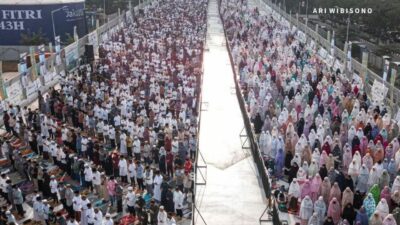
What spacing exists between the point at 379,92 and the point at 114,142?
9277 mm

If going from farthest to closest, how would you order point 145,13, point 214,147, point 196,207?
point 145,13 < point 214,147 < point 196,207

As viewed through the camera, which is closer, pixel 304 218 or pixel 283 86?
pixel 304 218

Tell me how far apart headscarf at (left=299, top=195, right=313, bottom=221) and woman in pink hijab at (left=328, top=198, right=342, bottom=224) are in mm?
423

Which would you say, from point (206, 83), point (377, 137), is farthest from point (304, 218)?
point (206, 83)

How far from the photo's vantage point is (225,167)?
15.3 metres

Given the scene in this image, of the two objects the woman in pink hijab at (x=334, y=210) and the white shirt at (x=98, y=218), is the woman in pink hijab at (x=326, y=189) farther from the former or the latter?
the white shirt at (x=98, y=218)

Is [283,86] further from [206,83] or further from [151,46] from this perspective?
[151,46]

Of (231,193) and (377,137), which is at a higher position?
(377,137)

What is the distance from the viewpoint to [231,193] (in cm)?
1352

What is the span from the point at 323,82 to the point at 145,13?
96.3 feet

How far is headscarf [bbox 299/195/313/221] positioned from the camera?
428 inches

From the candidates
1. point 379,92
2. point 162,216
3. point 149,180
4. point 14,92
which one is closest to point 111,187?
point 149,180

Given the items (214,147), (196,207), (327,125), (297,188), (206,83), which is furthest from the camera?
(206,83)

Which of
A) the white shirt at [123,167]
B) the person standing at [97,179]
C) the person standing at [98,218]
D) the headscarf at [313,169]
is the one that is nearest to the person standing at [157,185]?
the white shirt at [123,167]
